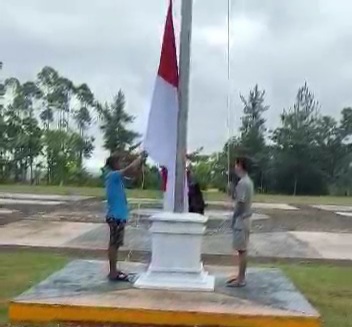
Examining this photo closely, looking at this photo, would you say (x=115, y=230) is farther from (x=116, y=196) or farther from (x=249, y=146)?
(x=249, y=146)

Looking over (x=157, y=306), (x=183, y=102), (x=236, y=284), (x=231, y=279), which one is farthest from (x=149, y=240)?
(x=157, y=306)

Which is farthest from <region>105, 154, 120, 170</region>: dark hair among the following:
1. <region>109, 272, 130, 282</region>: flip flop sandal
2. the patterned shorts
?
<region>109, 272, 130, 282</region>: flip flop sandal

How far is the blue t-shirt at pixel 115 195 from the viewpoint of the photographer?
855cm

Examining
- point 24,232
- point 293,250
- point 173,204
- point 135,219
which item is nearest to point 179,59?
point 173,204

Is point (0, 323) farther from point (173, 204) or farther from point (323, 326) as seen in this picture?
point (323, 326)

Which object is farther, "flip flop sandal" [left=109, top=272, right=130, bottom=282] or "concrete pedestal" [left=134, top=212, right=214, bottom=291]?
"flip flop sandal" [left=109, top=272, right=130, bottom=282]

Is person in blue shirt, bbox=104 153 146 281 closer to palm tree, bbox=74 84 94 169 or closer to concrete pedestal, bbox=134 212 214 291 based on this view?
concrete pedestal, bbox=134 212 214 291

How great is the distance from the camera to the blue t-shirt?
855 centimetres

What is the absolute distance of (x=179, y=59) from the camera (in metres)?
8.59

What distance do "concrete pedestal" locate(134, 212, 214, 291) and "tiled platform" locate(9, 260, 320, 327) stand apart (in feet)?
0.62

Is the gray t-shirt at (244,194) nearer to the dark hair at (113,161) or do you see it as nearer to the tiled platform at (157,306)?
the tiled platform at (157,306)

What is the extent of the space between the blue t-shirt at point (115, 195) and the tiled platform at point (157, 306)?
716mm

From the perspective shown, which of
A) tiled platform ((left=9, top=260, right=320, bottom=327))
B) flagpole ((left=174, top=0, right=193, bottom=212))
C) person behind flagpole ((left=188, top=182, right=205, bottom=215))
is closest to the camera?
tiled platform ((left=9, top=260, right=320, bottom=327))

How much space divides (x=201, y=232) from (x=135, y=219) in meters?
12.3
